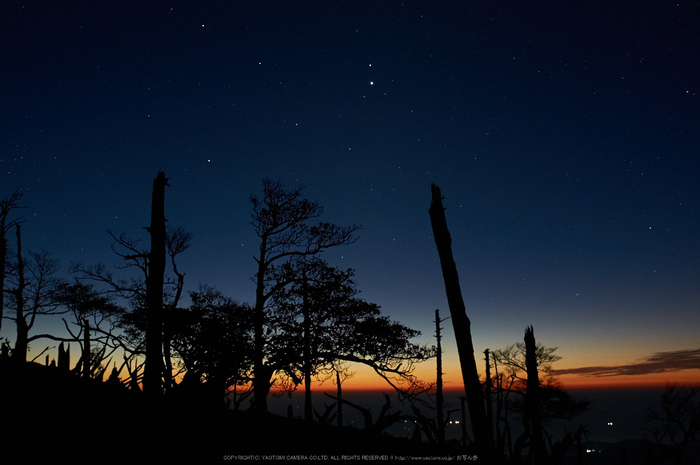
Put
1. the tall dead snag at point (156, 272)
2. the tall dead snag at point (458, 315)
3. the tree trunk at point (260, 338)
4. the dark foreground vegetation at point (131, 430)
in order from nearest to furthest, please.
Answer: the dark foreground vegetation at point (131, 430)
the tall dead snag at point (458, 315)
the tall dead snag at point (156, 272)
the tree trunk at point (260, 338)

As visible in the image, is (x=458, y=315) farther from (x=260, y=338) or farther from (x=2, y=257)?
(x=2, y=257)

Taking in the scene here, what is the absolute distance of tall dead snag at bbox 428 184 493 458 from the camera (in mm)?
6424

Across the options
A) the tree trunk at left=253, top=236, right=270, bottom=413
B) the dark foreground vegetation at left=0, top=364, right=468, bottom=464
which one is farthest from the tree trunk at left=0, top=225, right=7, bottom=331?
the dark foreground vegetation at left=0, top=364, right=468, bottom=464

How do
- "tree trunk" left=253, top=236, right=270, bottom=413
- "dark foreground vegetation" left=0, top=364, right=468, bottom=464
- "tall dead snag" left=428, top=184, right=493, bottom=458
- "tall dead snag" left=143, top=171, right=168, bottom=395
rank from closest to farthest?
"dark foreground vegetation" left=0, top=364, right=468, bottom=464, "tall dead snag" left=428, top=184, right=493, bottom=458, "tall dead snag" left=143, top=171, right=168, bottom=395, "tree trunk" left=253, top=236, right=270, bottom=413

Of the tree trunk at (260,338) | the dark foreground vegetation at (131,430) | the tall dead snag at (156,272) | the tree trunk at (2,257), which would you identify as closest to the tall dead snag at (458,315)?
the dark foreground vegetation at (131,430)

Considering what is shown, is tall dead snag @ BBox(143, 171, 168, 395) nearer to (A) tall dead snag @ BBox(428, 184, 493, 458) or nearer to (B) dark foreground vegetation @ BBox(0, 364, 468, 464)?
(B) dark foreground vegetation @ BBox(0, 364, 468, 464)

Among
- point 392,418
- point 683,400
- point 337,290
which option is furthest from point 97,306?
point 683,400

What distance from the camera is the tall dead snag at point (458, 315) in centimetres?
642

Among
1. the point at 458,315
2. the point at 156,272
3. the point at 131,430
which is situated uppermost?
the point at 156,272

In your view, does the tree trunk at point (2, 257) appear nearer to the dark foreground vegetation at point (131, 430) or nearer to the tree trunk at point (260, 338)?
the tree trunk at point (260, 338)

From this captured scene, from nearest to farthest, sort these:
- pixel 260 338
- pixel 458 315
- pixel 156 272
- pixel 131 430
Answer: pixel 131 430
pixel 458 315
pixel 156 272
pixel 260 338

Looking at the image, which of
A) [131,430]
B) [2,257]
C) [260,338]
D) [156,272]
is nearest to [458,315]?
[131,430]

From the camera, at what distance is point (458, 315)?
6934 mm

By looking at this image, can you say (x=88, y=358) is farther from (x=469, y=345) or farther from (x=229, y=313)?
(x=229, y=313)
